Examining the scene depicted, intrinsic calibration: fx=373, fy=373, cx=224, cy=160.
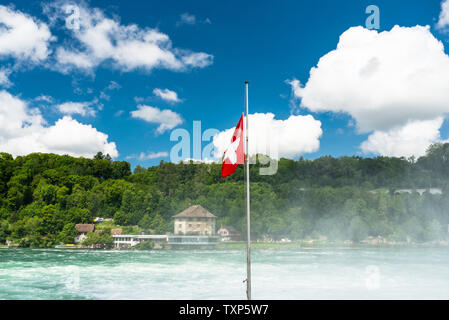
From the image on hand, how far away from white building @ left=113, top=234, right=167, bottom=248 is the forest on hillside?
316 cm

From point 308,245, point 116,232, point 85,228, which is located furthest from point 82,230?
point 308,245

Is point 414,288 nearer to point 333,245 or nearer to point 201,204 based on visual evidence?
point 333,245

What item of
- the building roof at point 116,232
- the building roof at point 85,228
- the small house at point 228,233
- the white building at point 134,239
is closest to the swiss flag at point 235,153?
the white building at point 134,239

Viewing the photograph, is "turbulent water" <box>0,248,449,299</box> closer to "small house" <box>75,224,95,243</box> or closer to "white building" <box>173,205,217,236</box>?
"small house" <box>75,224,95,243</box>

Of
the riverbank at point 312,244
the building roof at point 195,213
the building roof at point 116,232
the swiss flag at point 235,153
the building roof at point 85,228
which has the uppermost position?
the swiss flag at point 235,153

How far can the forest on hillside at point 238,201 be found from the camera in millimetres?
49844

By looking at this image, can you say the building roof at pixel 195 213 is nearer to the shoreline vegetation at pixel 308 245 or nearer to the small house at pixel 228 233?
the small house at pixel 228 233

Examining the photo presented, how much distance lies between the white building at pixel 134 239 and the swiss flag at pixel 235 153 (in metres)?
39.0

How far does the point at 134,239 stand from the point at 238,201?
1687 centimetres

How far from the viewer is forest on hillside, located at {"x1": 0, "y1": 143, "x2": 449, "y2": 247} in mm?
49844

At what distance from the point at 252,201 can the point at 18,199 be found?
3525 centimetres

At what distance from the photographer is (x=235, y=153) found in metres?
6.75

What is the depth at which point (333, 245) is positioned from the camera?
4816 cm

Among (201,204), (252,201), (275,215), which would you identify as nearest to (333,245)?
(275,215)
